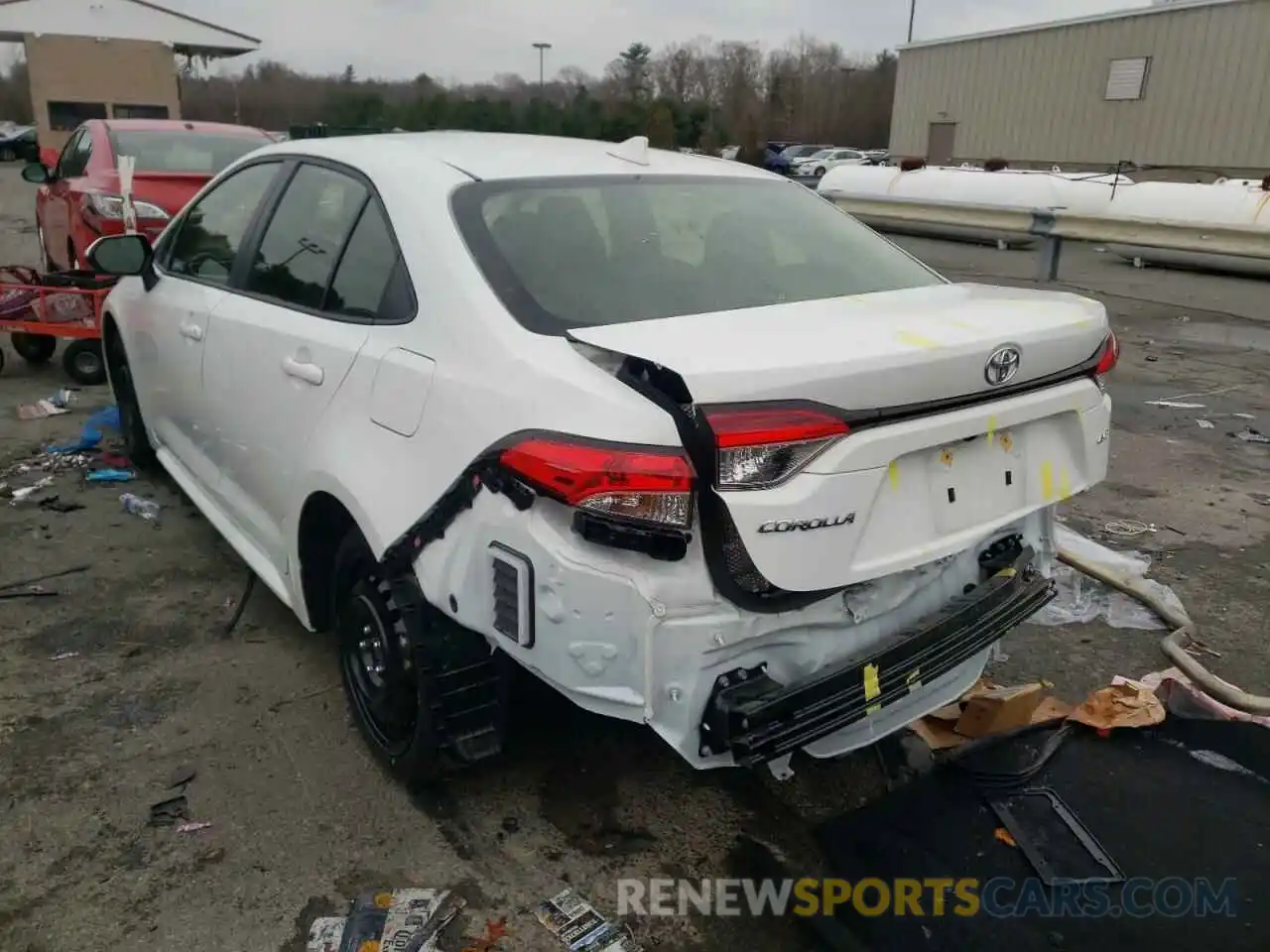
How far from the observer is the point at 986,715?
3080 millimetres

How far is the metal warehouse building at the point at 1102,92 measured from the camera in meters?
23.1

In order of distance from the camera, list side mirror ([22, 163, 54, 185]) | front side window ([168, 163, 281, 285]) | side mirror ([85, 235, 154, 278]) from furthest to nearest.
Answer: side mirror ([22, 163, 54, 185]), side mirror ([85, 235, 154, 278]), front side window ([168, 163, 281, 285])

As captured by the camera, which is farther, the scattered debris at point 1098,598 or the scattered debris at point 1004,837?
the scattered debris at point 1098,598

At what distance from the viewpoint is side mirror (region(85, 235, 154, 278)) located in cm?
417

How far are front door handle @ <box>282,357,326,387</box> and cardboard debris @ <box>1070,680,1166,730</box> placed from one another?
2.43 m

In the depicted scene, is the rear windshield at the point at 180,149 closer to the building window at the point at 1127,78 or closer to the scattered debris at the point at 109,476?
the scattered debris at the point at 109,476

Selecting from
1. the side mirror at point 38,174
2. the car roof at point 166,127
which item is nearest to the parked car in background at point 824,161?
the car roof at point 166,127

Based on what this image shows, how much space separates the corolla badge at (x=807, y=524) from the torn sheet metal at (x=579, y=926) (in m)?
1.11

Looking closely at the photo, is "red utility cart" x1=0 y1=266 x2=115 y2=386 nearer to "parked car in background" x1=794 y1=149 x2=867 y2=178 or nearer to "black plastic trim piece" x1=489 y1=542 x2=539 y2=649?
"black plastic trim piece" x1=489 y1=542 x2=539 y2=649

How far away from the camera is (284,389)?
119 inches

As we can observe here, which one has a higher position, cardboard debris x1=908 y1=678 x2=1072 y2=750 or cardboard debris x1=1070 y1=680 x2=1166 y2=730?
cardboard debris x1=1070 y1=680 x2=1166 y2=730

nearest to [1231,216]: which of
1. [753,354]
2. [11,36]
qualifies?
[753,354]

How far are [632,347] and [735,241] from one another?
105 centimetres

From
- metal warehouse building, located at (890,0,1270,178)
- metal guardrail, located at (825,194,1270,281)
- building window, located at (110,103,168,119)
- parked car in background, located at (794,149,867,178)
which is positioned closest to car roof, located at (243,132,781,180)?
metal guardrail, located at (825,194,1270,281)
